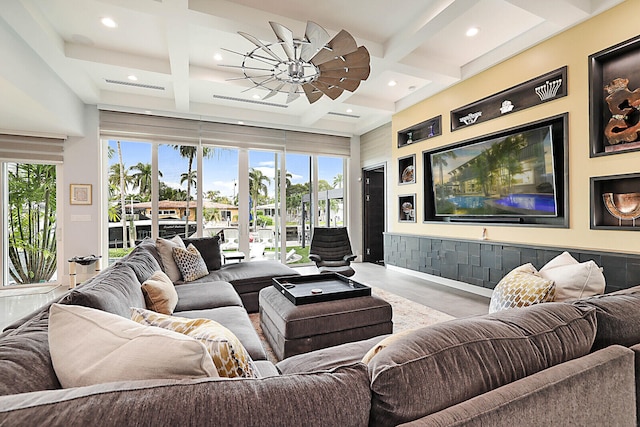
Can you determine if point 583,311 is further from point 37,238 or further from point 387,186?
point 37,238

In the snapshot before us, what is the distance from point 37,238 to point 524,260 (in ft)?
22.6

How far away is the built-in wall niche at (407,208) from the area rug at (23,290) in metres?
5.74

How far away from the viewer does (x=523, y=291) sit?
65.4 inches

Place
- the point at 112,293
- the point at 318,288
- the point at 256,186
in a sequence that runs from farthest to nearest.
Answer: the point at 256,186 < the point at 318,288 < the point at 112,293

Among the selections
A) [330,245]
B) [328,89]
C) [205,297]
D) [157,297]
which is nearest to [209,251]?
[205,297]

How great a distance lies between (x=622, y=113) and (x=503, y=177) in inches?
48.9

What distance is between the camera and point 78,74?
395 centimetres

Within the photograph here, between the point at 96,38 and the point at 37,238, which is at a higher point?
the point at 96,38

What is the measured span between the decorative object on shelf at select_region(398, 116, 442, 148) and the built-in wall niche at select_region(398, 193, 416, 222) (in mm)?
946

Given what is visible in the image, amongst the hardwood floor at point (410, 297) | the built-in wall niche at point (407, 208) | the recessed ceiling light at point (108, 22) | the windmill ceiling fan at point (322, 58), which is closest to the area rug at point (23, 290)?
the hardwood floor at point (410, 297)

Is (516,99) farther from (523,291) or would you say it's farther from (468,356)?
(468,356)

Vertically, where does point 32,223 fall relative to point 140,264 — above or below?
above

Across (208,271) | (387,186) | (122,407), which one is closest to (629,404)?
(122,407)

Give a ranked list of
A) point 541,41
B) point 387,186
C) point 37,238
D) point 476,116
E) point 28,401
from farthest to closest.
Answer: point 387,186 < point 37,238 < point 476,116 < point 541,41 < point 28,401
